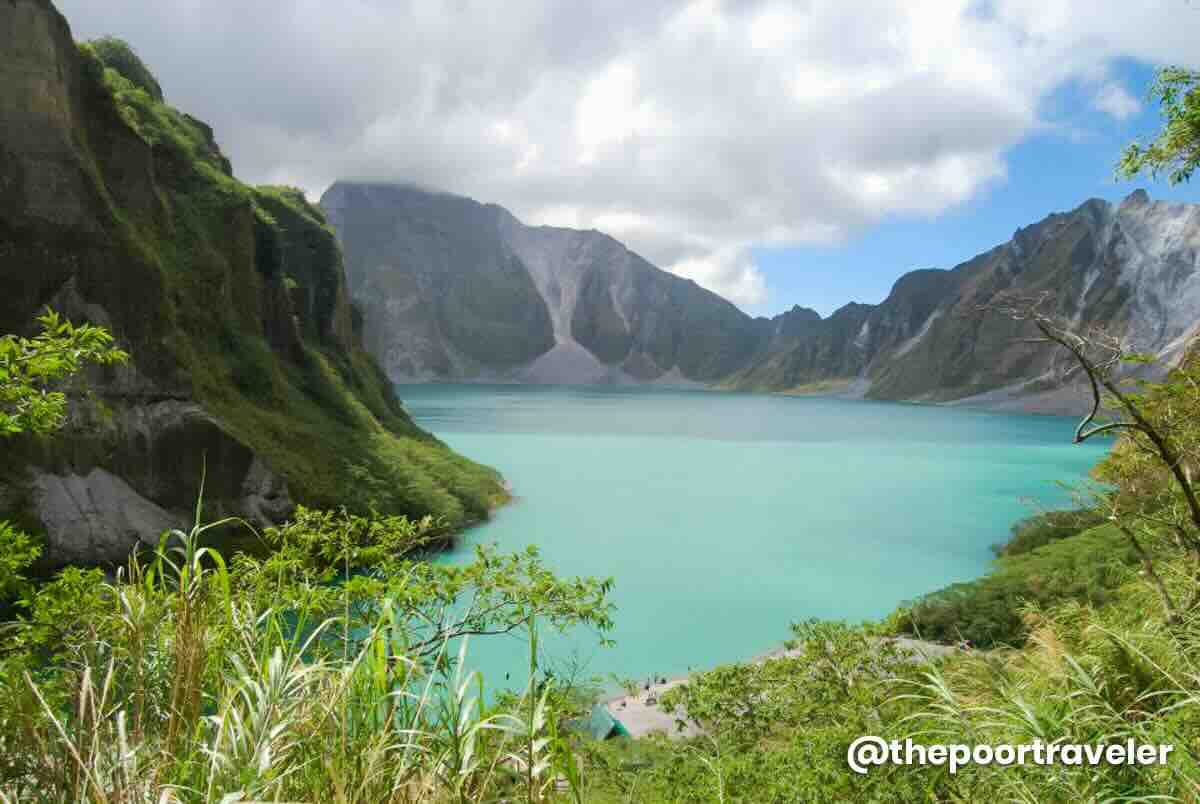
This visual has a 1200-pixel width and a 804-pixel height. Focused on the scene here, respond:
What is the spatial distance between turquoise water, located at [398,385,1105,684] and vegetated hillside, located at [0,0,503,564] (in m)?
6.97

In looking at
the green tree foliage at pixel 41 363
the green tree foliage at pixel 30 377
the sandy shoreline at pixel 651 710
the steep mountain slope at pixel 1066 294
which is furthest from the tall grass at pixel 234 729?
the steep mountain slope at pixel 1066 294

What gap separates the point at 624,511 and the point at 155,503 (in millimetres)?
21897

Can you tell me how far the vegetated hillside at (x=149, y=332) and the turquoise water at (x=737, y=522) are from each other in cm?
697

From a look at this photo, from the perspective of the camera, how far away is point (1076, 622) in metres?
8.61

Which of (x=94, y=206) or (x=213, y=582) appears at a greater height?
(x=94, y=206)

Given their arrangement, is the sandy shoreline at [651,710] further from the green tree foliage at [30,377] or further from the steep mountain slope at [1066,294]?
the steep mountain slope at [1066,294]

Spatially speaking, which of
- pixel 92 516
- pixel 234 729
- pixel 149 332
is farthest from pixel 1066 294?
A: pixel 234 729

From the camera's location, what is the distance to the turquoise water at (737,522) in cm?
2152

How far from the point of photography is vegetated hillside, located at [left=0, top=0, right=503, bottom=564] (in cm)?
1945

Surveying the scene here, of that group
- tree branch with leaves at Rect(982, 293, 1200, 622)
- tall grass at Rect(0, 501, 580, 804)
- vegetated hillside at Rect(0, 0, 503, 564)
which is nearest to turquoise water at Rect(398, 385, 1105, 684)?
tree branch with leaves at Rect(982, 293, 1200, 622)

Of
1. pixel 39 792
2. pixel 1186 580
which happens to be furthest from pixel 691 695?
pixel 39 792

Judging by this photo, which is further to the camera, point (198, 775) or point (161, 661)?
point (161, 661)

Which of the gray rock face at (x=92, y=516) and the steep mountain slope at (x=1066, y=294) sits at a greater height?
the steep mountain slope at (x=1066, y=294)

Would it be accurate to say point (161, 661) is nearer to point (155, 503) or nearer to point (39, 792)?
point (39, 792)
